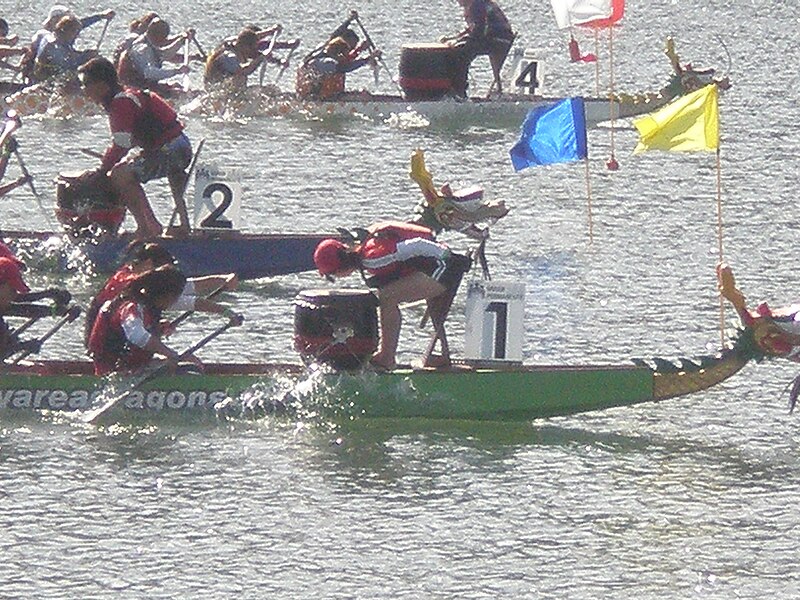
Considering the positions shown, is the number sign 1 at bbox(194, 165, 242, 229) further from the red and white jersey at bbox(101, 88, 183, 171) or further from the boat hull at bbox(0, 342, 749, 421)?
the boat hull at bbox(0, 342, 749, 421)

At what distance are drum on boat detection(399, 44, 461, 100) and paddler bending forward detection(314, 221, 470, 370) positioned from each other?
1277 cm

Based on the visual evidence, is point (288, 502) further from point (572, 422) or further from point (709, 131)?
point (709, 131)

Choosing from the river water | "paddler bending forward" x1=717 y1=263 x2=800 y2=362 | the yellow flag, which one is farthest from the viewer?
the yellow flag

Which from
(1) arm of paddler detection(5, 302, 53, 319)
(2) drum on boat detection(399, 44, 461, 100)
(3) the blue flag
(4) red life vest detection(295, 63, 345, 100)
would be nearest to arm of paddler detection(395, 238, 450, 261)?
(1) arm of paddler detection(5, 302, 53, 319)

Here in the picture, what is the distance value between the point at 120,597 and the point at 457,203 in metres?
6.72

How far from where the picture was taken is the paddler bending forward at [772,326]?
13.5 metres

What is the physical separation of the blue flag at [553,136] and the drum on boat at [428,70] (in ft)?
29.0

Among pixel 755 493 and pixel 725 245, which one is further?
pixel 725 245

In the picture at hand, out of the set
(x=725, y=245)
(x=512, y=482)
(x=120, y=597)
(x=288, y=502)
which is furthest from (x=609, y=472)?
(x=725, y=245)

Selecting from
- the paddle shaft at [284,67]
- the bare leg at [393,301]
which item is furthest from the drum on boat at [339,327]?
the paddle shaft at [284,67]

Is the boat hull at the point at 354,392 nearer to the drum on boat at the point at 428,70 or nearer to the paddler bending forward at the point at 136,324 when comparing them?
the paddler bending forward at the point at 136,324

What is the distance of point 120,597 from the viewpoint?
1153cm

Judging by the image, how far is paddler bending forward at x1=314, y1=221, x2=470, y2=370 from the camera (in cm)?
1412

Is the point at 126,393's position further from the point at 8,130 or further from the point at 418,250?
the point at 8,130
